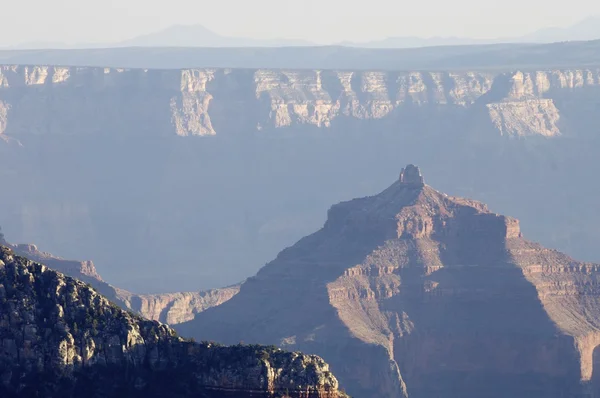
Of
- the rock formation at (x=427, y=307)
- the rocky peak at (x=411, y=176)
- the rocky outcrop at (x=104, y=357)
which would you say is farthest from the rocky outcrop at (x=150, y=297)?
the rocky outcrop at (x=104, y=357)

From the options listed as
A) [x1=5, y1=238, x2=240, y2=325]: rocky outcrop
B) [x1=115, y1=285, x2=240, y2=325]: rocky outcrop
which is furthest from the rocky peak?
[x1=5, y1=238, x2=240, y2=325]: rocky outcrop

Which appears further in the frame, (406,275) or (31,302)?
(406,275)

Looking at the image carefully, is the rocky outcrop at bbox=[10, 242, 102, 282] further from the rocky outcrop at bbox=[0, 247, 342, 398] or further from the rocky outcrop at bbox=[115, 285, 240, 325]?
the rocky outcrop at bbox=[0, 247, 342, 398]

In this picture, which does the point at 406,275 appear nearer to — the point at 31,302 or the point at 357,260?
the point at 357,260

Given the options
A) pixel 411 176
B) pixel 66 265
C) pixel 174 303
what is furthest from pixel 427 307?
pixel 66 265

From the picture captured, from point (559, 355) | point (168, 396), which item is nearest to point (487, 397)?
point (559, 355)

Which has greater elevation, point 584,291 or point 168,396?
point 168,396
